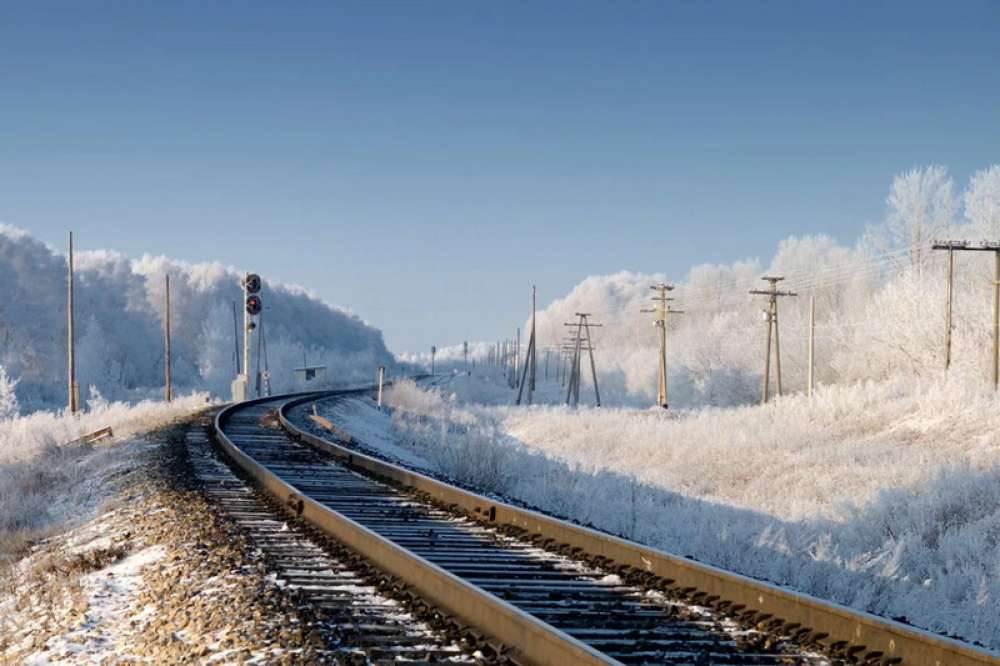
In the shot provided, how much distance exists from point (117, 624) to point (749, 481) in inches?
866

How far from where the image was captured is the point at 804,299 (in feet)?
353

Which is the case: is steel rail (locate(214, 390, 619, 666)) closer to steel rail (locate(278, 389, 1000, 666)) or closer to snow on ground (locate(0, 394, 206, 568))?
steel rail (locate(278, 389, 1000, 666))

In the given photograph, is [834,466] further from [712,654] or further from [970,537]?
[712,654]

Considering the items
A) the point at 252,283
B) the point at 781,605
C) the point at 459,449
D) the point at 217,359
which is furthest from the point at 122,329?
the point at 781,605

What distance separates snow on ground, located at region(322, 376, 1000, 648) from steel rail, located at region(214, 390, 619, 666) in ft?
10.1

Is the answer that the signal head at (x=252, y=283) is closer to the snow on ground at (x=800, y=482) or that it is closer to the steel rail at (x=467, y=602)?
the snow on ground at (x=800, y=482)

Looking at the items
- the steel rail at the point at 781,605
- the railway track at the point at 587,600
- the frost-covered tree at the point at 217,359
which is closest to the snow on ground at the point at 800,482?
the steel rail at the point at 781,605

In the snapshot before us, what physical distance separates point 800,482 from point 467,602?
67.4 feet

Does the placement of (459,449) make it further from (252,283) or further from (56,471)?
Result: (252,283)

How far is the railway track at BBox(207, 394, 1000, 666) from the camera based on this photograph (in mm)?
5281

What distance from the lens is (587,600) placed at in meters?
6.79

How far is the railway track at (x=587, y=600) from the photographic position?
5.28 meters

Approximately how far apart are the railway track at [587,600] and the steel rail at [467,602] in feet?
0.04

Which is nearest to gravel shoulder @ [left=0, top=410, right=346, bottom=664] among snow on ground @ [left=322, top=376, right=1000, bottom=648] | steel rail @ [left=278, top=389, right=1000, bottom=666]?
steel rail @ [left=278, top=389, right=1000, bottom=666]
